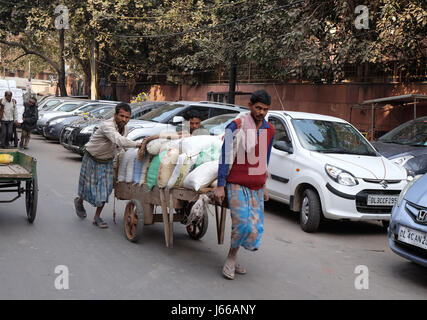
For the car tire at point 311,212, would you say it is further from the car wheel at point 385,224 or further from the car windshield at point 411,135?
the car windshield at point 411,135

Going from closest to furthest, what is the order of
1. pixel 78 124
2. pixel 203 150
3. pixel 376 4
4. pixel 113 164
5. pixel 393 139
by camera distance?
pixel 203 150 → pixel 113 164 → pixel 393 139 → pixel 376 4 → pixel 78 124

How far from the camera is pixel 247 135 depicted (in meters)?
4.95

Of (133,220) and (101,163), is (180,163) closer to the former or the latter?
(133,220)

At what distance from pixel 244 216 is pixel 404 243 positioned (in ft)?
5.73

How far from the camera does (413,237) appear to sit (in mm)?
5262

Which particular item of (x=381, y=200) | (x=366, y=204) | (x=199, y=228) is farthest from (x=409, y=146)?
(x=199, y=228)

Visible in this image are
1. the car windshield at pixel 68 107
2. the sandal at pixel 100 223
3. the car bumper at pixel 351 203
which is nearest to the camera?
the sandal at pixel 100 223

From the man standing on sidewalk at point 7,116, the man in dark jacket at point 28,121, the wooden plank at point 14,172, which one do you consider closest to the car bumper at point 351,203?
the wooden plank at point 14,172

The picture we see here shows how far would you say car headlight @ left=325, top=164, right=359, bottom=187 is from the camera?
7.12 m

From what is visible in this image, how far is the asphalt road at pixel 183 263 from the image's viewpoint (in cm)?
461

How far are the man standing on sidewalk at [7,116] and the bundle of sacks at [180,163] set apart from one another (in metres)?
9.93
